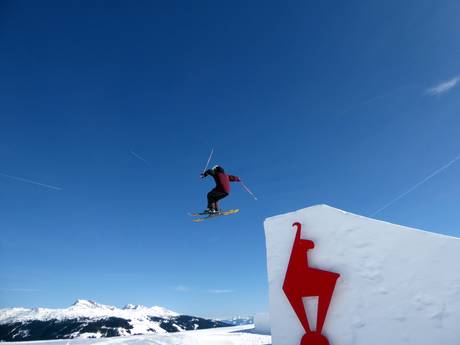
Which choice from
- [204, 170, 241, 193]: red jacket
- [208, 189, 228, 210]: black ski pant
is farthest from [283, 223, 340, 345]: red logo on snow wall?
[208, 189, 228, 210]: black ski pant

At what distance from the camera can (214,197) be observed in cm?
1345

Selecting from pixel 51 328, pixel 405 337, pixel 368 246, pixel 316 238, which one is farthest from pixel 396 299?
pixel 51 328

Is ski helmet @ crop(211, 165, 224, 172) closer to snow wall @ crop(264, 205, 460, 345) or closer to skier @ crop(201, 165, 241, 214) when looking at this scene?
skier @ crop(201, 165, 241, 214)

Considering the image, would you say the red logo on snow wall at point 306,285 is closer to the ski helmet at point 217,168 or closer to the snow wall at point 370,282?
the snow wall at point 370,282

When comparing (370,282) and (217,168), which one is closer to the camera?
(370,282)

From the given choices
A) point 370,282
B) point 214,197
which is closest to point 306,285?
point 370,282

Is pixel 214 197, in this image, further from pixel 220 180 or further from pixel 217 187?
pixel 220 180

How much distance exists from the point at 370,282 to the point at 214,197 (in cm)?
817

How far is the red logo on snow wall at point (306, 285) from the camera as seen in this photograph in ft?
22.2

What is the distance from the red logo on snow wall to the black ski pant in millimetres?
5775

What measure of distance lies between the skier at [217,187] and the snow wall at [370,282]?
5.53 m

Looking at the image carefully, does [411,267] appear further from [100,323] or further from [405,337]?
[100,323]

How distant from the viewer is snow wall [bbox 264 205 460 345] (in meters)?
5.77

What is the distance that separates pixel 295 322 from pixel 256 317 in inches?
637
